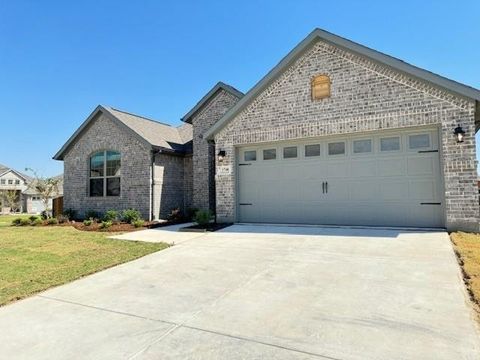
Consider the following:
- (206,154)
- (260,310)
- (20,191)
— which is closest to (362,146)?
(260,310)

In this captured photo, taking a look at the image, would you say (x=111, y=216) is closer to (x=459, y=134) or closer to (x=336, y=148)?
(x=336, y=148)

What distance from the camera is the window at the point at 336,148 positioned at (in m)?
9.82

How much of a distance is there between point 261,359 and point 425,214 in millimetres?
7926

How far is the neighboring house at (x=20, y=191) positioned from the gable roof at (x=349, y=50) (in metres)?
33.1

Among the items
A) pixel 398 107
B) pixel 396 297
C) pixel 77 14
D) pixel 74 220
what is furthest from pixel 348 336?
pixel 74 220

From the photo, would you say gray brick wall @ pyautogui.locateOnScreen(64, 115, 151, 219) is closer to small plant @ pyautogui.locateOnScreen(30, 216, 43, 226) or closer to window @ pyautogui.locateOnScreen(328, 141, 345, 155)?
small plant @ pyautogui.locateOnScreen(30, 216, 43, 226)

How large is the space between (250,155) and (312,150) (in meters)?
2.30

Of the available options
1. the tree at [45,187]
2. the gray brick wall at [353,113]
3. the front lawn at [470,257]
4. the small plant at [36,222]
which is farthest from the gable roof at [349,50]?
the tree at [45,187]

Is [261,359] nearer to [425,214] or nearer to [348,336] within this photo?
[348,336]

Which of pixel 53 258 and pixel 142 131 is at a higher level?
pixel 142 131

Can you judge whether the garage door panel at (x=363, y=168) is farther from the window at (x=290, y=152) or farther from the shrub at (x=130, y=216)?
the shrub at (x=130, y=216)

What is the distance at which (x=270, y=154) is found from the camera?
11008mm

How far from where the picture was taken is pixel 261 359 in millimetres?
2678

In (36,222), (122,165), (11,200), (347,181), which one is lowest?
(36,222)
